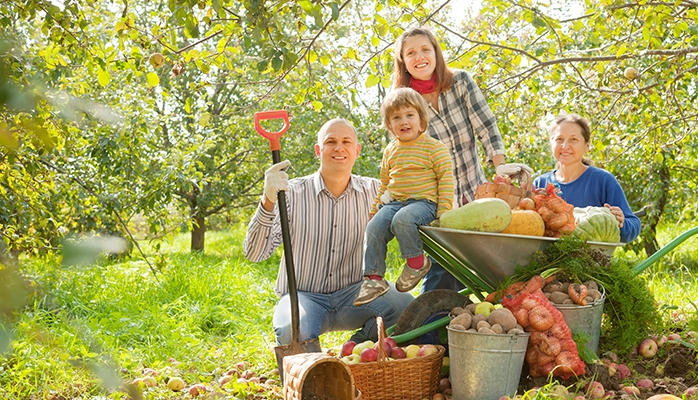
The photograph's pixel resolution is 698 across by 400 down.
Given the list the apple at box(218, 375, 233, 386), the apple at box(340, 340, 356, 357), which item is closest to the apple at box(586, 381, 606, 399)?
the apple at box(340, 340, 356, 357)

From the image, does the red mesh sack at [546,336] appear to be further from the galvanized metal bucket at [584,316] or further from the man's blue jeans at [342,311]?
the man's blue jeans at [342,311]

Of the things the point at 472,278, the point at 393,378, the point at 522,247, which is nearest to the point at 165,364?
the point at 393,378

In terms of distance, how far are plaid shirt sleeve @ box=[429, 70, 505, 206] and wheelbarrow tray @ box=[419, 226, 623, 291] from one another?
2.20 feet

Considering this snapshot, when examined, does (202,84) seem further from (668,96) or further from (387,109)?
(668,96)

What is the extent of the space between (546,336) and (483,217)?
0.53 m

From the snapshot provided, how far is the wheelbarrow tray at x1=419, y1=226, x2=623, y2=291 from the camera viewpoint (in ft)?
9.00

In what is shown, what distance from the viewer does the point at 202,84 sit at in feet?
11.2

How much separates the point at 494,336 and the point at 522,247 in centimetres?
44

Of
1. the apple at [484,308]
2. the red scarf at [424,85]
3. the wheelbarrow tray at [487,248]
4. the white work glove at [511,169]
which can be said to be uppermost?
the red scarf at [424,85]

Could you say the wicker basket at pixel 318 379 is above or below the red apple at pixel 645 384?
above

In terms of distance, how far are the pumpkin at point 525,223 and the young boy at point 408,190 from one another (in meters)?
0.28

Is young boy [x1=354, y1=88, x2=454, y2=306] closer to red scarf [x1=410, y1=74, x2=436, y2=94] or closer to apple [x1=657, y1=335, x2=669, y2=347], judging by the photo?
red scarf [x1=410, y1=74, x2=436, y2=94]

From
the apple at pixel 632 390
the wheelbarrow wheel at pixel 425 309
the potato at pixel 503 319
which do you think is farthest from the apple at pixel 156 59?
the apple at pixel 632 390

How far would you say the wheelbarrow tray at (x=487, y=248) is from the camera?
2742 mm
